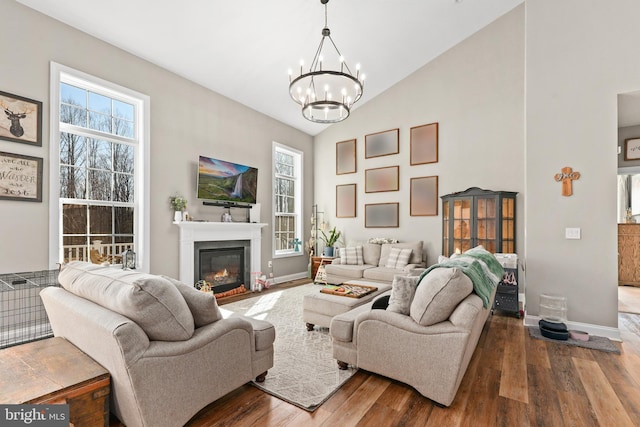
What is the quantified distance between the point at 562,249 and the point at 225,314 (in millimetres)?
3854

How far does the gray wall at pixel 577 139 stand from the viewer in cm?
338

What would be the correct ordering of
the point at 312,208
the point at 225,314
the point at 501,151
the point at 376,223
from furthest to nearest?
the point at 312,208
the point at 376,223
the point at 501,151
the point at 225,314

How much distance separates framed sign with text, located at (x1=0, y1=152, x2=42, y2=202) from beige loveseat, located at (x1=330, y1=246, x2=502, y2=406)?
352 cm

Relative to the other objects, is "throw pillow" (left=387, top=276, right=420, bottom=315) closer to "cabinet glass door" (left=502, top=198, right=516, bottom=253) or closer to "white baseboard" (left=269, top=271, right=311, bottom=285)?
"cabinet glass door" (left=502, top=198, right=516, bottom=253)

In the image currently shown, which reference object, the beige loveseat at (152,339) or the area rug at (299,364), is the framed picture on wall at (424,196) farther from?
the beige loveseat at (152,339)

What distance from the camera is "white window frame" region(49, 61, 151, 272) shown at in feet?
11.2

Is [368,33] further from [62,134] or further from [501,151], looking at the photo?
[62,134]

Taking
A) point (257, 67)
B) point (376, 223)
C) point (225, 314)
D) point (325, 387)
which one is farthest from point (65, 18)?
point (376, 223)

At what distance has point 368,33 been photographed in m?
4.61

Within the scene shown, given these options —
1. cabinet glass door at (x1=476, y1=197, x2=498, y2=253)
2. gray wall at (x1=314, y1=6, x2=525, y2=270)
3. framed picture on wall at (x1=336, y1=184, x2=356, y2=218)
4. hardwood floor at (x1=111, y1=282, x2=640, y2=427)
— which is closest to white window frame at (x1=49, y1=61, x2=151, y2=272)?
hardwood floor at (x1=111, y1=282, x2=640, y2=427)

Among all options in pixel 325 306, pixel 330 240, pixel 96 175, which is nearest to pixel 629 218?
pixel 330 240

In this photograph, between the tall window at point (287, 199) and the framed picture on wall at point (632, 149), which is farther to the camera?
the tall window at point (287, 199)

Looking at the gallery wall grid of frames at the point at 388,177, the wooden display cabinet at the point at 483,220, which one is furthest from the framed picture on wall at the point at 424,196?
the wooden display cabinet at the point at 483,220

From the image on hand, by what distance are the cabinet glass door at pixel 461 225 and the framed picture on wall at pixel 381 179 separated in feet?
4.36
